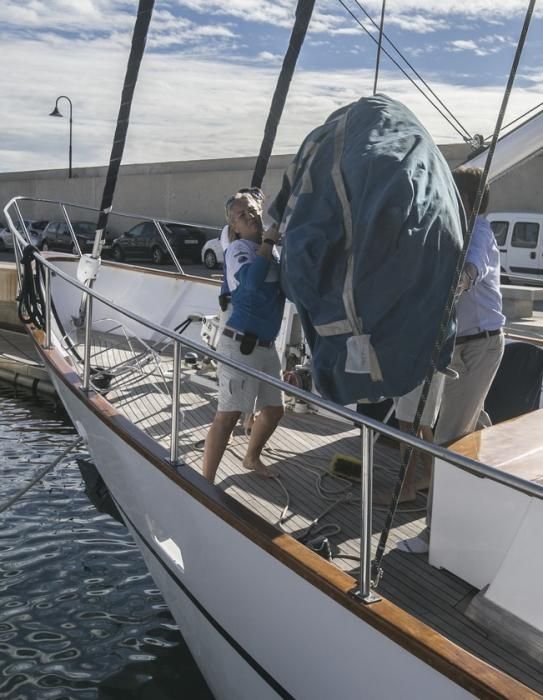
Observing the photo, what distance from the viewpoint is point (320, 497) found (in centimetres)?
354

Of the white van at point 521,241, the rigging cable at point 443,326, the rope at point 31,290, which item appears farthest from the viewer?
the white van at point 521,241

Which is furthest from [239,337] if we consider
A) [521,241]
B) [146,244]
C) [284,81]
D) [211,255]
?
[146,244]

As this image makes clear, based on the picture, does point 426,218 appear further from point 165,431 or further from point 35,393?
point 35,393

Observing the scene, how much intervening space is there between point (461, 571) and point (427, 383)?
2.58 feet

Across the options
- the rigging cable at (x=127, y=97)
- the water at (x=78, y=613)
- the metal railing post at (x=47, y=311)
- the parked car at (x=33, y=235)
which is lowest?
the water at (x=78, y=613)

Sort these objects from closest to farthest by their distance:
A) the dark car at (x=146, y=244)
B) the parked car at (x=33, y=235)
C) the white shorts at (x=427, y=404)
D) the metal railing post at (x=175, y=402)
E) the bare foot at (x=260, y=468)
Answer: the metal railing post at (x=175, y=402)
the white shorts at (x=427, y=404)
the bare foot at (x=260, y=468)
the dark car at (x=146, y=244)
the parked car at (x=33, y=235)

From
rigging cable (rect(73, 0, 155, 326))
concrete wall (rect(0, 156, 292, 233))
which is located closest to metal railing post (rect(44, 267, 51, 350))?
rigging cable (rect(73, 0, 155, 326))

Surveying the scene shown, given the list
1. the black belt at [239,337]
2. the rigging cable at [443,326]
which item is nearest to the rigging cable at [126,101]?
the black belt at [239,337]

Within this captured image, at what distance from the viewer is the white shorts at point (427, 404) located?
327 centimetres

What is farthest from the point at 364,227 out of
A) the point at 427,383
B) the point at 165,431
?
the point at 165,431

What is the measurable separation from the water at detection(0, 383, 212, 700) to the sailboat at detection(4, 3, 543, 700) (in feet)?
2.05

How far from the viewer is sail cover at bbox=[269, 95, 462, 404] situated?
246 centimetres

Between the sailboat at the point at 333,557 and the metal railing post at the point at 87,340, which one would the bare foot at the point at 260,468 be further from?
the metal railing post at the point at 87,340

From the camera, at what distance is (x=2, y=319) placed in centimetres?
1296
